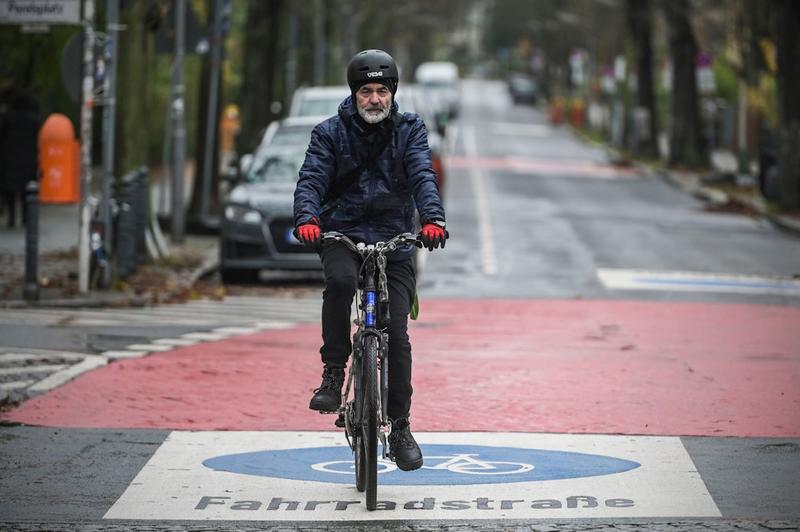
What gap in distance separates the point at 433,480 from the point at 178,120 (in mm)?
15327

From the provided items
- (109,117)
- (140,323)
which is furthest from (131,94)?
(140,323)

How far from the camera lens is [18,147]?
952 inches

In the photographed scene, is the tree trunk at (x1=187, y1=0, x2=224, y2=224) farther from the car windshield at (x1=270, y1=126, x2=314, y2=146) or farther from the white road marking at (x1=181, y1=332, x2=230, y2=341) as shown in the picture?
the white road marking at (x1=181, y1=332, x2=230, y2=341)

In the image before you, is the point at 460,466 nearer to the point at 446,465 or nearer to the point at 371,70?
the point at 446,465

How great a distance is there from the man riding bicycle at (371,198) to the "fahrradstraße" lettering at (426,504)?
12.0 inches

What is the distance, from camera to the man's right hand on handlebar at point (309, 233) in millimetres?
7441

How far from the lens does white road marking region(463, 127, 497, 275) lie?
22.6m

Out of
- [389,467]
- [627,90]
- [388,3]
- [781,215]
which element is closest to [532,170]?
[781,215]

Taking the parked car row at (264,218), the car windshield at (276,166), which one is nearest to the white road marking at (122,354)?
the parked car row at (264,218)

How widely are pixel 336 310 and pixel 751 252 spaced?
17919mm

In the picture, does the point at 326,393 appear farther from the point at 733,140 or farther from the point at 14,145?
the point at 733,140

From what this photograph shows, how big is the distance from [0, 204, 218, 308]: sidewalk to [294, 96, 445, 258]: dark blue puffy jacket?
9084 millimetres

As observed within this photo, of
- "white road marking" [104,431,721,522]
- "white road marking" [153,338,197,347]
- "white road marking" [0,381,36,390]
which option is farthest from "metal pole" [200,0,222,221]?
"white road marking" [104,431,721,522]

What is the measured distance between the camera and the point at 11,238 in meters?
23.6
